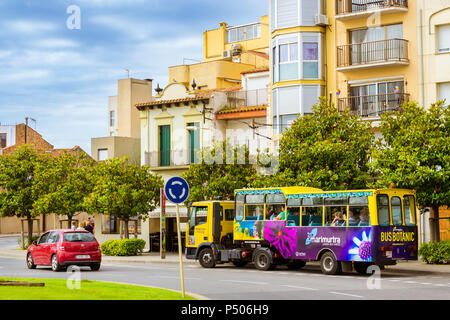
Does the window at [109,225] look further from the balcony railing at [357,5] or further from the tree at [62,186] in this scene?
the balcony railing at [357,5]

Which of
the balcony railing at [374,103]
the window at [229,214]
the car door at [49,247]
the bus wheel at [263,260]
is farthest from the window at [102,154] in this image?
the bus wheel at [263,260]

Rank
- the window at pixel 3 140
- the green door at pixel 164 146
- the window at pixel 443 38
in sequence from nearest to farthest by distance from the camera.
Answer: the window at pixel 443 38 < the green door at pixel 164 146 < the window at pixel 3 140

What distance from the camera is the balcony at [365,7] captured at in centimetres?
3800

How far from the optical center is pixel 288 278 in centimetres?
2402

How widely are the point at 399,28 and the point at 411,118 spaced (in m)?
10.1

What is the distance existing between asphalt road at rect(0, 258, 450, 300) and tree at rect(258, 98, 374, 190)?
4245 mm

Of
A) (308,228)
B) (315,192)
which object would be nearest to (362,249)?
(308,228)

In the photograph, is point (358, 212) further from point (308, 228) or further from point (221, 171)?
point (221, 171)

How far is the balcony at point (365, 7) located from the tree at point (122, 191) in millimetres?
13556

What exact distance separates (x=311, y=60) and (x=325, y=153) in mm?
10659

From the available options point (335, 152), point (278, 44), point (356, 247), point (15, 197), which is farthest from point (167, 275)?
point (15, 197)

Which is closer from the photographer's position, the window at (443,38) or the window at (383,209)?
the window at (383,209)

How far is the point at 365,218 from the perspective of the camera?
24891mm

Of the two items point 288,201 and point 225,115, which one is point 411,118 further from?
point 225,115
